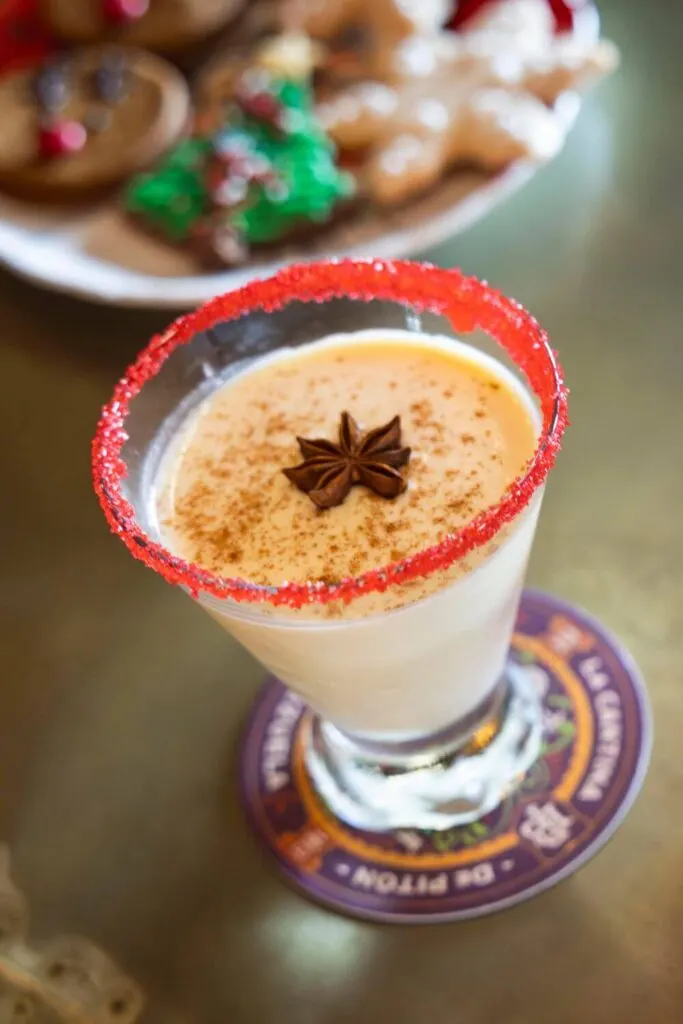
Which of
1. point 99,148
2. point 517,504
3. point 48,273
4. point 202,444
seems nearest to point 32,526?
point 48,273

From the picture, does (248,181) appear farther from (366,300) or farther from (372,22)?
(366,300)

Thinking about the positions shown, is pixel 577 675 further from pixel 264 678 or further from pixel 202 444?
pixel 202 444

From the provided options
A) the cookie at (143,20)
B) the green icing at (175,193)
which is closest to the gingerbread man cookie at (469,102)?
the green icing at (175,193)

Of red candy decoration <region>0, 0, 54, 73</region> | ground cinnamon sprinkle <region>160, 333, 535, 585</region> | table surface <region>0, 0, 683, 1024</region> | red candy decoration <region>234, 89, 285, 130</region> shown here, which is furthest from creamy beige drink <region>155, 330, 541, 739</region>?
red candy decoration <region>0, 0, 54, 73</region>

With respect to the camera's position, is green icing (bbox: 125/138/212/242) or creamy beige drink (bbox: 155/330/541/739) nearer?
creamy beige drink (bbox: 155/330/541/739)

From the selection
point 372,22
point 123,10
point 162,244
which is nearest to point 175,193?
point 162,244

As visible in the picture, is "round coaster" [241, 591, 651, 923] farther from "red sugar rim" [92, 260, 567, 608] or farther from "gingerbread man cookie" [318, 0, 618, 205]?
"gingerbread man cookie" [318, 0, 618, 205]

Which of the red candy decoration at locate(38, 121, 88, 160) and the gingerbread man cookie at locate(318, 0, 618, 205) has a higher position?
the gingerbread man cookie at locate(318, 0, 618, 205)
